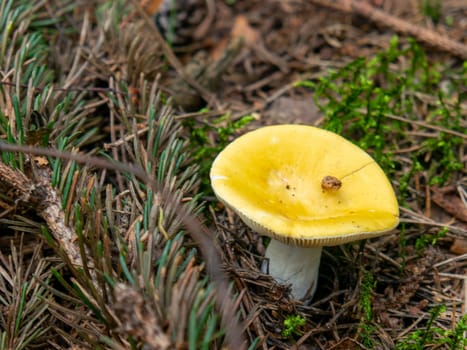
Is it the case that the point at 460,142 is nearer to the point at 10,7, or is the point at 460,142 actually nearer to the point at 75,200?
the point at 75,200

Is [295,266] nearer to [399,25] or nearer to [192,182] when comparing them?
[192,182]

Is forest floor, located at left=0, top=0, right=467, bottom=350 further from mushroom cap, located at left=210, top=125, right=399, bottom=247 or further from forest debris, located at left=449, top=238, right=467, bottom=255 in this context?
mushroom cap, located at left=210, top=125, right=399, bottom=247

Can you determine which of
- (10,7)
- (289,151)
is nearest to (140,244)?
(289,151)

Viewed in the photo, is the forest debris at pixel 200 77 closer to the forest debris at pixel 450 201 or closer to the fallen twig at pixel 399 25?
the fallen twig at pixel 399 25

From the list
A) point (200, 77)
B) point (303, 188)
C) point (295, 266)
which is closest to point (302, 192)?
point (303, 188)

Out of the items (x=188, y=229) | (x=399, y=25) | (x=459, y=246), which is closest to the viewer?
(x=188, y=229)

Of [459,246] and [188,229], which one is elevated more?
[188,229]

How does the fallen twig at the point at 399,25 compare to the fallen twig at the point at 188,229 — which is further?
the fallen twig at the point at 399,25

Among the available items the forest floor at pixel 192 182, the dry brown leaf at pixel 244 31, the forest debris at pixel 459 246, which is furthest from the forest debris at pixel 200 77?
the forest debris at pixel 459 246
